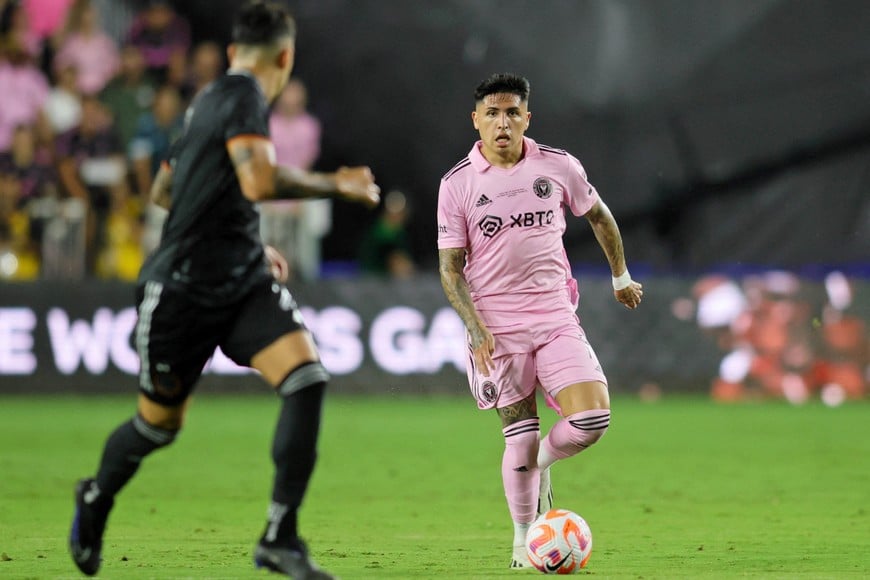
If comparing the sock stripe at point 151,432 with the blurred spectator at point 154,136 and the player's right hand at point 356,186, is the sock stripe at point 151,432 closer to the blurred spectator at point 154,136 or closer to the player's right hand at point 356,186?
the player's right hand at point 356,186

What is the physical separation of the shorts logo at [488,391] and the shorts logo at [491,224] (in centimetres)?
78

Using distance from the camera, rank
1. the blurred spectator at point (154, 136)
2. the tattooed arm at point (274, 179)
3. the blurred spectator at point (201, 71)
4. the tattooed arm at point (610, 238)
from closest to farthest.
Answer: the tattooed arm at point (274, 179) < the tattooed arm at point (610, 238) < the blurred spectator at point (154, 136) < the blurred spectator at point (201, 71)

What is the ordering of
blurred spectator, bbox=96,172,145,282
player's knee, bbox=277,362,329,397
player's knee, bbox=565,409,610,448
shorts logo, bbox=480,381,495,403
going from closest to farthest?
1. player's knee, bbox=277,362,329,397
2. player's knee, bbox=565,409,610,448
3. shorts logo, bbox=480,381,495,403
4. blurred spectator, bbox=96,172,145,282

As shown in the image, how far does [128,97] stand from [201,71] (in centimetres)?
105

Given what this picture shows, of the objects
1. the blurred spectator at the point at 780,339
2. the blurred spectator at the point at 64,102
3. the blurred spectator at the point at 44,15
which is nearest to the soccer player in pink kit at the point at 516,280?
the blurred spectator at the point at 780,339

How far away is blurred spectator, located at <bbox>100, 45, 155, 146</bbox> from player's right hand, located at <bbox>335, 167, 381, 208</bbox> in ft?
42.7

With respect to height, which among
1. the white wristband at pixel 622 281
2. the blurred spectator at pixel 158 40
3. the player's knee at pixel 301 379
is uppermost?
the blurred spectator at pixel 158 40

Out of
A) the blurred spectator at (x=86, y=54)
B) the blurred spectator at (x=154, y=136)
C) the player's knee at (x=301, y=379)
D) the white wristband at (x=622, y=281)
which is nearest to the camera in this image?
the player's knee at (x=301, y=379)

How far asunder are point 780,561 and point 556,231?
2.04 m

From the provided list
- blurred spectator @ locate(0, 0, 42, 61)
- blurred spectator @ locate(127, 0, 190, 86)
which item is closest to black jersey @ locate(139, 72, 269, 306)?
blurred spectator @ locate(127, 0, 190, 86)

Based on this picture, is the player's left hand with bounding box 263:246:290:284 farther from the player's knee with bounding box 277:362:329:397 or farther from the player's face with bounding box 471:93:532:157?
the player's face with bounding box 471:93:532:157

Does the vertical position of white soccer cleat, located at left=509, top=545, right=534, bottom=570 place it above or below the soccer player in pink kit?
below

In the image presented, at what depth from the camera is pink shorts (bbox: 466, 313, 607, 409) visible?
25.1ft

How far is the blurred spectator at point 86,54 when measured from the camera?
18.8 m
